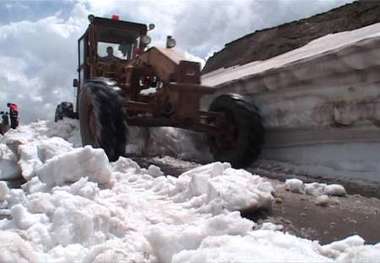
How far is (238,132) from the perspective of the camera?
5.56 m

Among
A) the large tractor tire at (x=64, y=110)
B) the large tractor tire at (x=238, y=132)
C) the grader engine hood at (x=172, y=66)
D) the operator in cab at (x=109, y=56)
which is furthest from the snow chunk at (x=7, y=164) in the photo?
the large tractor tire at (x=64, y=110)

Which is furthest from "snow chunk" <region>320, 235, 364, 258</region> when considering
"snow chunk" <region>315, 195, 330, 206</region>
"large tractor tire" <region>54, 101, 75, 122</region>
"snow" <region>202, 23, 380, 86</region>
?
"large tractor tire" <region>54, 101, 75, 122</region>

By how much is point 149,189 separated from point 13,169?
2189mm

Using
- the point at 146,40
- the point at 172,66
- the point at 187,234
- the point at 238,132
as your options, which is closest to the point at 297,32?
the point at 146,40

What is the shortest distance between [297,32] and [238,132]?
18.4 feet

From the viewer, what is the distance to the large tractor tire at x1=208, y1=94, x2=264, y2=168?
545 centimetres

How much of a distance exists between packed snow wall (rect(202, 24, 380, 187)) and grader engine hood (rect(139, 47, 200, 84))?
1058 millimetres

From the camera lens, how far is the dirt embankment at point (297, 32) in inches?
342

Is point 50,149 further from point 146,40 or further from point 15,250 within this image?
point 146,40

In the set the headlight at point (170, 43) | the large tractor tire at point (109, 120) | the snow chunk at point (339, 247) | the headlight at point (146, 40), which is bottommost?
the snow chunk at point (339, 247)

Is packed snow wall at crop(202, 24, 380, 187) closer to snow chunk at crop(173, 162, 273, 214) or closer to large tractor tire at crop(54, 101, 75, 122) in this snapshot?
snow chunk at crop(173, 162, 273, 214)

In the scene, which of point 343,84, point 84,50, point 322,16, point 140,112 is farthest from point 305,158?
point 322,16

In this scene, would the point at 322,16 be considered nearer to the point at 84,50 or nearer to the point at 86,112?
the point at 84,50

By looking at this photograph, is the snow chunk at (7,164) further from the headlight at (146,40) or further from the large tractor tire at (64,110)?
the large tractor tire at (64,110)
